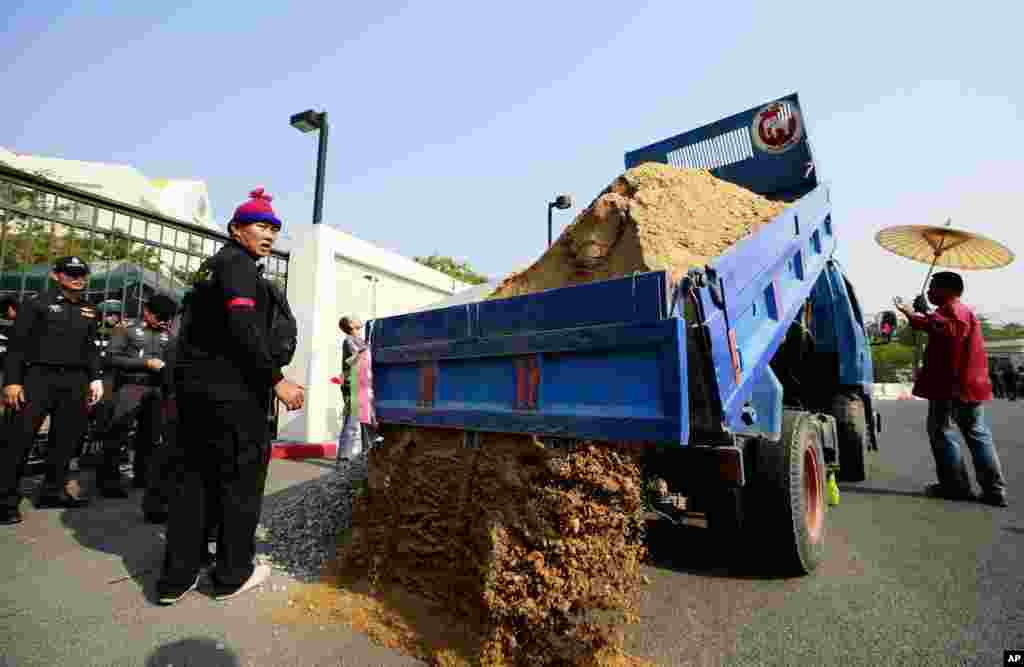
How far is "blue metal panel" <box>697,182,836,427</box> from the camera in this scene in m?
2.22

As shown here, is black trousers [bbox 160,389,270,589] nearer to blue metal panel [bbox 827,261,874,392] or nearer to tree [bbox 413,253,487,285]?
blue metal panel [bbox 827,261,874,392]

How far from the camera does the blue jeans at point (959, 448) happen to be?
4.77 meters

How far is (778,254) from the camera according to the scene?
10.3ft

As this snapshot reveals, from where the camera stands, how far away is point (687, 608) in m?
2.61

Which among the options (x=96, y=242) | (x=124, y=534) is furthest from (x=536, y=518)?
(x=96, y=242)

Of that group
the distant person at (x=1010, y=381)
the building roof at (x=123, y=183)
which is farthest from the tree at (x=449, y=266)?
the distant person at (x=1010, y=381)

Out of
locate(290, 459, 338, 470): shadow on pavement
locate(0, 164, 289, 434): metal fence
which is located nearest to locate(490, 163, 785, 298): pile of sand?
locate(0, 164, 289, 434): metal fence

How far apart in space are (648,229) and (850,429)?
3.55 m

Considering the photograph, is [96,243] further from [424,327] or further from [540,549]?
[540,549]

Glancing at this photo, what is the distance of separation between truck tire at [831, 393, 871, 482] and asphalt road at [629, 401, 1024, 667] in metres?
0.98

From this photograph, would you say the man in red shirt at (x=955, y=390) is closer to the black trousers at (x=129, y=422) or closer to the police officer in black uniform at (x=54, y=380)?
the black trousers at (x=129, y=422)

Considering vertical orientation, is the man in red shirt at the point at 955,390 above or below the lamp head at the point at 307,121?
below

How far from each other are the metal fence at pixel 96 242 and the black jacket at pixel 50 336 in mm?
923

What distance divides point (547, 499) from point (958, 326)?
511cm
